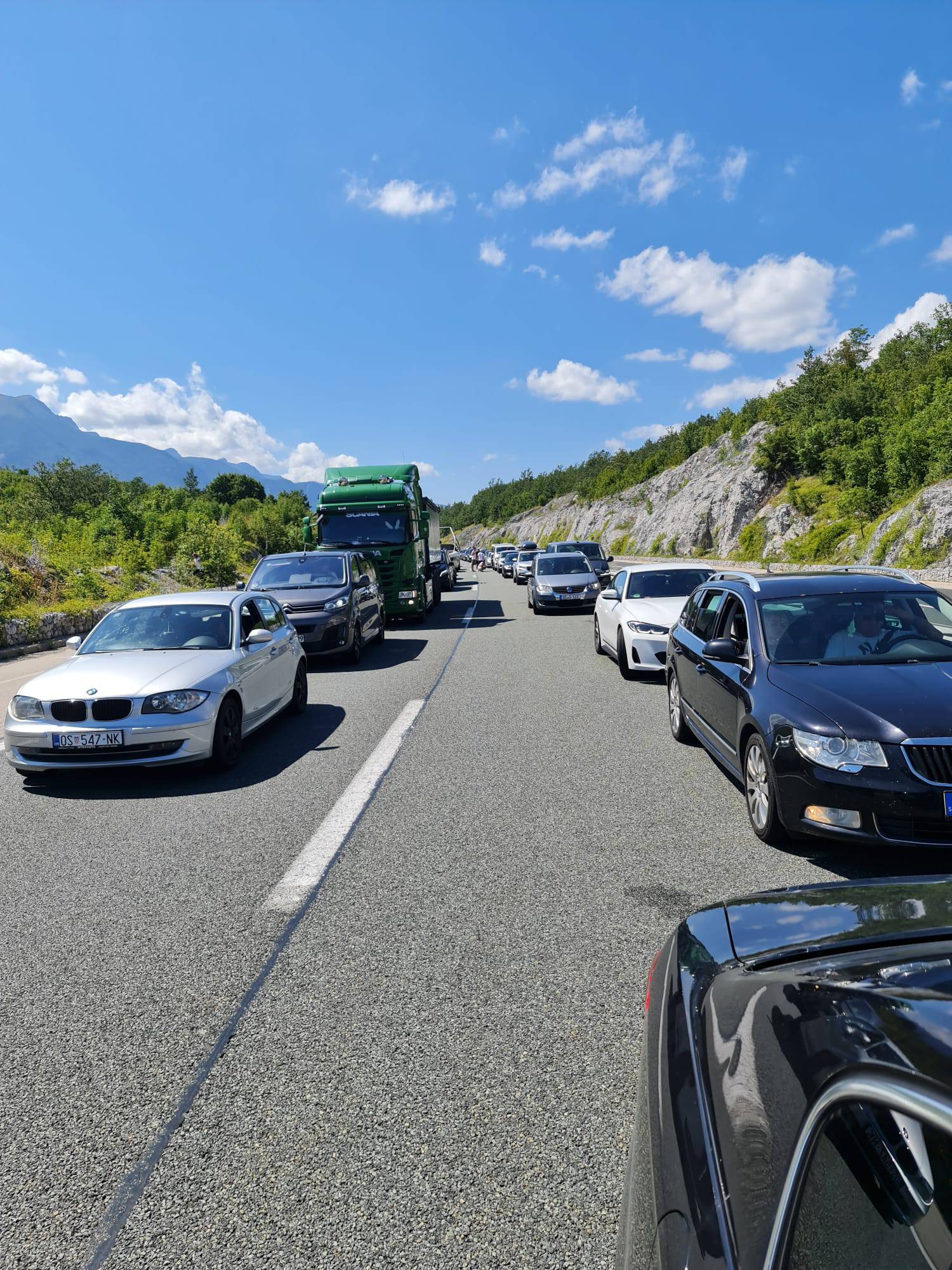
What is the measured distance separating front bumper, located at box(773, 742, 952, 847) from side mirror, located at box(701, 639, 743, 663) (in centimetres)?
140

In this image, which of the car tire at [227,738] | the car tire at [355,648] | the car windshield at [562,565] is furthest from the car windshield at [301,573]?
the car windshield at [562,565]

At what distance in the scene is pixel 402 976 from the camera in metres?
3.56

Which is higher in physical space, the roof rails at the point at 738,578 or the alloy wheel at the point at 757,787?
the roof rails at the point at 738,578

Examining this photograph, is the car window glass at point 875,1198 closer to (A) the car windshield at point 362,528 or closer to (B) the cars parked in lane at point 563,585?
(A) the car windshield at point 362,528

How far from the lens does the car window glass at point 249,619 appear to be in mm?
8539

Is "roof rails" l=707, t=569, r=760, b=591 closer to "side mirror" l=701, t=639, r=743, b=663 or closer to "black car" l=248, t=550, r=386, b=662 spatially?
"side mirror" l=701, t=639, r=743, b=663

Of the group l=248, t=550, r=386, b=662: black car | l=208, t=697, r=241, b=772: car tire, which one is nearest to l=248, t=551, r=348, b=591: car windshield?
l=248, t=550, r=386, b=662: black car

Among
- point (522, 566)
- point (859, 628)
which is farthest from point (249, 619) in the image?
point (522, 566)

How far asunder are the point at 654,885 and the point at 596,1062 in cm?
162

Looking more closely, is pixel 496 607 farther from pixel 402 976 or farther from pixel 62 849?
pixel 402 976

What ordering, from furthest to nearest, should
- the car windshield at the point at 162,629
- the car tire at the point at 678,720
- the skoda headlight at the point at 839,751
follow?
the car windshield at the point at 162,629
the car tire at the point at 678,720
the skoda headlight at the point at 839,751

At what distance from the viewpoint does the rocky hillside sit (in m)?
27.7

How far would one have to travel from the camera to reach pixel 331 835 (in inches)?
214

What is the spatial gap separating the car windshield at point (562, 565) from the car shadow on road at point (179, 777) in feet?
52.2
